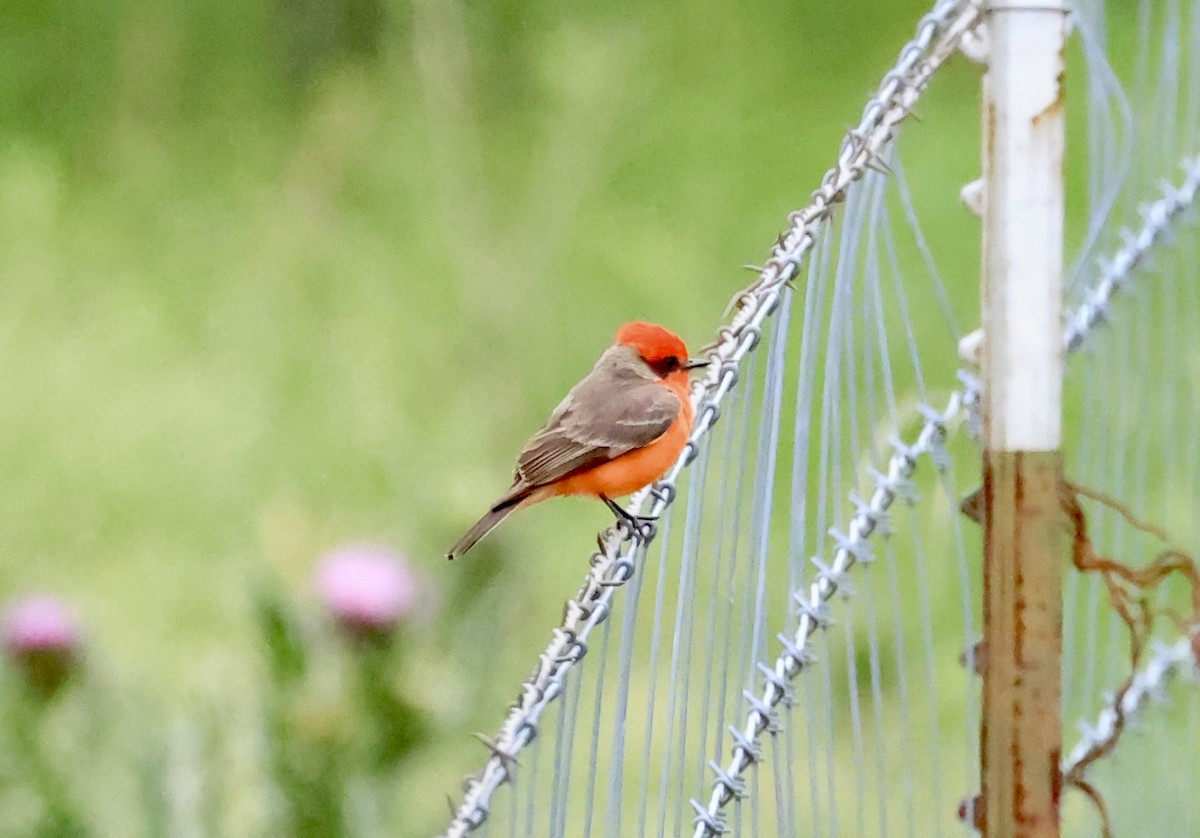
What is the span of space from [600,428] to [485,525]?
208 millimetres

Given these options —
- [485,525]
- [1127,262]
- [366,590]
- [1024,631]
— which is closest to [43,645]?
[366,590]

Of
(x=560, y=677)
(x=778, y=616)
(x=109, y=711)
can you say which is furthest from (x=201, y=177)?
(x=560, y=677)

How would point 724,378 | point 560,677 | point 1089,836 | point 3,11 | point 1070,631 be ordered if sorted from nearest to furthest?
1. point 560,677
2. point 724,378
3. point 1070,631
4. point 1089,836
5. point 3,11

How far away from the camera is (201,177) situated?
5113 mm

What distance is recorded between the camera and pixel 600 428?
2.03 meters

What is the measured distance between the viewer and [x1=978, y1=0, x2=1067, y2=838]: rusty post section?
1285mm

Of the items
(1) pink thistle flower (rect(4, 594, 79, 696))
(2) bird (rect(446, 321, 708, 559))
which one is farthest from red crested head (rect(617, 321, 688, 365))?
(1) pink thistle flower (rect(4, 594, 79, 696))

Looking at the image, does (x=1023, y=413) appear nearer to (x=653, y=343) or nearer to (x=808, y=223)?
(x=808, y=223)

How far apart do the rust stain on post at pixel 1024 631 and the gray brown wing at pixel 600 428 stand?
69cm

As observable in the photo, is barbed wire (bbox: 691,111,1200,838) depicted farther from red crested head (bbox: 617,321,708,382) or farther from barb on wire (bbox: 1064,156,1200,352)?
red crested head (bbox: 617,321,708,382)

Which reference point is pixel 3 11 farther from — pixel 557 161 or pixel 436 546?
pixel 436 546

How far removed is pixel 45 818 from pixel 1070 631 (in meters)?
1.08

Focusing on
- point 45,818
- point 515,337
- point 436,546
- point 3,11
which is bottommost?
point 45,818

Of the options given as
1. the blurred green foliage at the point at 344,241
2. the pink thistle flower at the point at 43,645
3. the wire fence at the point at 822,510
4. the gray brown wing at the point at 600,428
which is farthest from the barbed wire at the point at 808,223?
the blurred green foliage at the point at 344,241
